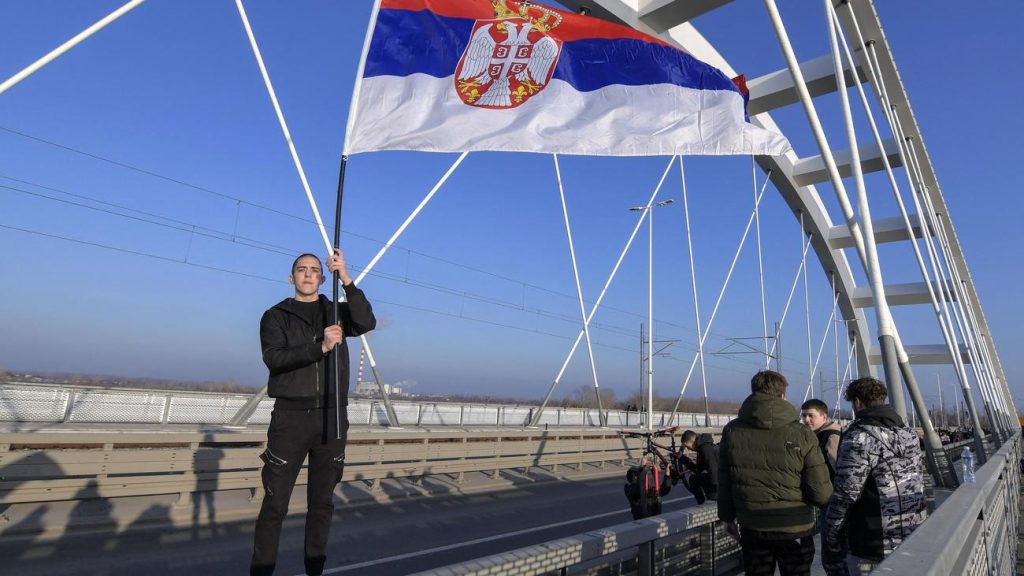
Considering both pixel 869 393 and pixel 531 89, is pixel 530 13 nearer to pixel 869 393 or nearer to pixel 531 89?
pixel 531 89

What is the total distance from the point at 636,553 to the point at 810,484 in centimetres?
96

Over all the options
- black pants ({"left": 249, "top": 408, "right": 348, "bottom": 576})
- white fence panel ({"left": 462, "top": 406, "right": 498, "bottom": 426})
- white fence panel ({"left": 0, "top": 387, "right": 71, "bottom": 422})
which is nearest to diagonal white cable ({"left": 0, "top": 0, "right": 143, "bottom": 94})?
black pants ({"left": 249, "top": 408, "right": 348, "bottom": 576})

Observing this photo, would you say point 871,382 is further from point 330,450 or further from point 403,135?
point 403,135

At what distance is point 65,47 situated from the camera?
19.2ft

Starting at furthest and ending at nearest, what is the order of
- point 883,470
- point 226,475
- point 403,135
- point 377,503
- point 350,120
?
point 377,503 → point 226,475 → point 403,135 → point 350,120 → point 883,470

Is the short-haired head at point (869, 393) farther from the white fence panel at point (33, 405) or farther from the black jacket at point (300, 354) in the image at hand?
the white fence panel at point (33, 405)

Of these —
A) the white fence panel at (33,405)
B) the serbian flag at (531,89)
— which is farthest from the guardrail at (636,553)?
the white fence panel at (33,405)

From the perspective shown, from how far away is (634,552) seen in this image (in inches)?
122

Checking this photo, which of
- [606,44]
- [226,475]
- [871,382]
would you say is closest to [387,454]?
[226,475]

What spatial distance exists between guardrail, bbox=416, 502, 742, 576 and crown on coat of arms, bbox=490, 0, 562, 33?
16.1ft

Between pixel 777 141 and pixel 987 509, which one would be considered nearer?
pixel 987 509

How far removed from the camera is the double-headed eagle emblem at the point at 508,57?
18.8 feet

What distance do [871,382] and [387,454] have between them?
7.29 meters

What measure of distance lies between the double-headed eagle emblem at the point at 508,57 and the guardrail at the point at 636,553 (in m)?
3.92
